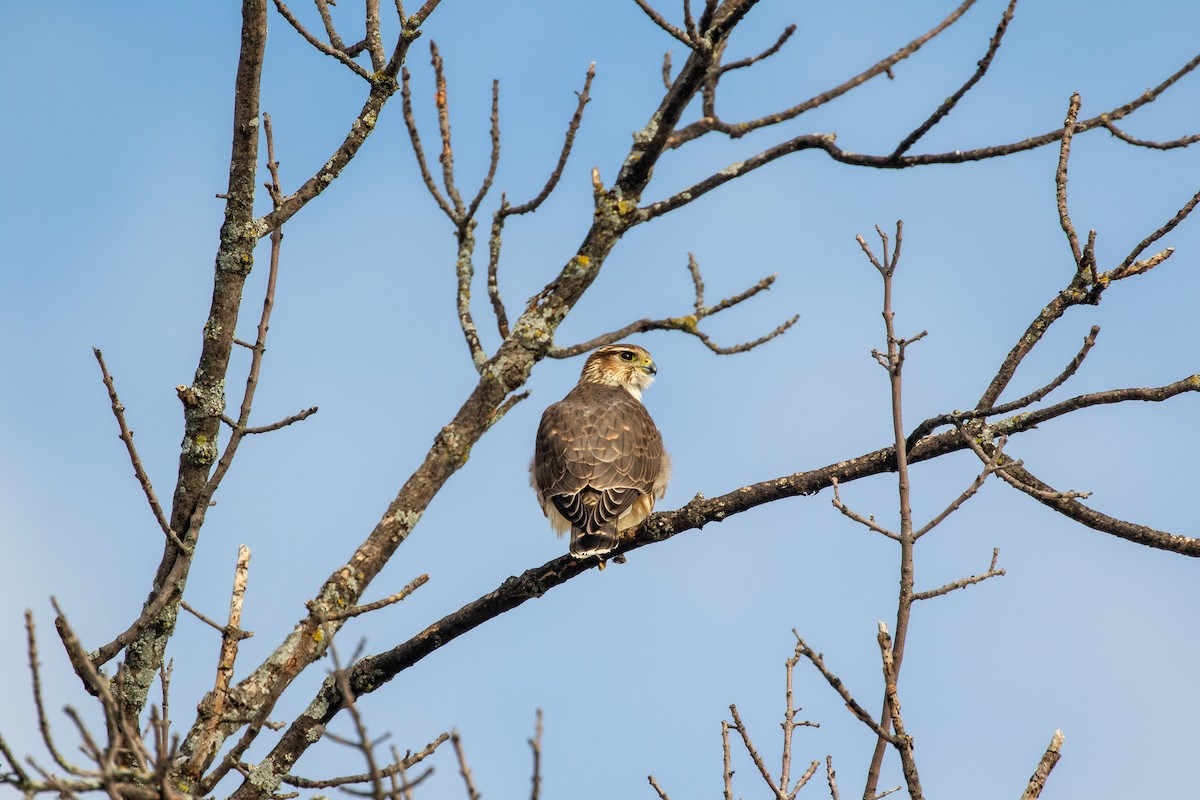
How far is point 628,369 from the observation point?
9.67 m

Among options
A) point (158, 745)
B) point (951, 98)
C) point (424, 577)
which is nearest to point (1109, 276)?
point (951, 98)

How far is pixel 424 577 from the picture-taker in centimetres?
431

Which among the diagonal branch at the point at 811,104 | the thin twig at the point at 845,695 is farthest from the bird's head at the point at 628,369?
the thin twig at the point at 845,695

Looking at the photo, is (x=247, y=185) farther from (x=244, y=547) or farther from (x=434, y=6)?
(x=244, y=547)

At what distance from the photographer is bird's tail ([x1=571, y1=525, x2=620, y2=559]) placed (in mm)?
6266

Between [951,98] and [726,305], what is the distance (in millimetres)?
1477

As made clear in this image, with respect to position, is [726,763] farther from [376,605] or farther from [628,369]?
[628,369]

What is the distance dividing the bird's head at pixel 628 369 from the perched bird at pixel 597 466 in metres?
0.77

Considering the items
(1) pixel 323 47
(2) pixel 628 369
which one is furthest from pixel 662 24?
(2) pixel 628 369

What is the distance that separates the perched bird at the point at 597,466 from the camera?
6910 millimetres

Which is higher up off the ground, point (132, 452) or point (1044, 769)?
point (132, 452)

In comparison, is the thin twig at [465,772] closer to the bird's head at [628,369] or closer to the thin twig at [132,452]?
the thin twig at [132,452]

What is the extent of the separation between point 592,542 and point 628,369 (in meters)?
3.39

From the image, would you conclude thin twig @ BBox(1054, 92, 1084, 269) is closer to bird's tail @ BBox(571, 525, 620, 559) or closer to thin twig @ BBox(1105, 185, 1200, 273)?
thin twig @ BBox(1105, 185, 1200, 273)
